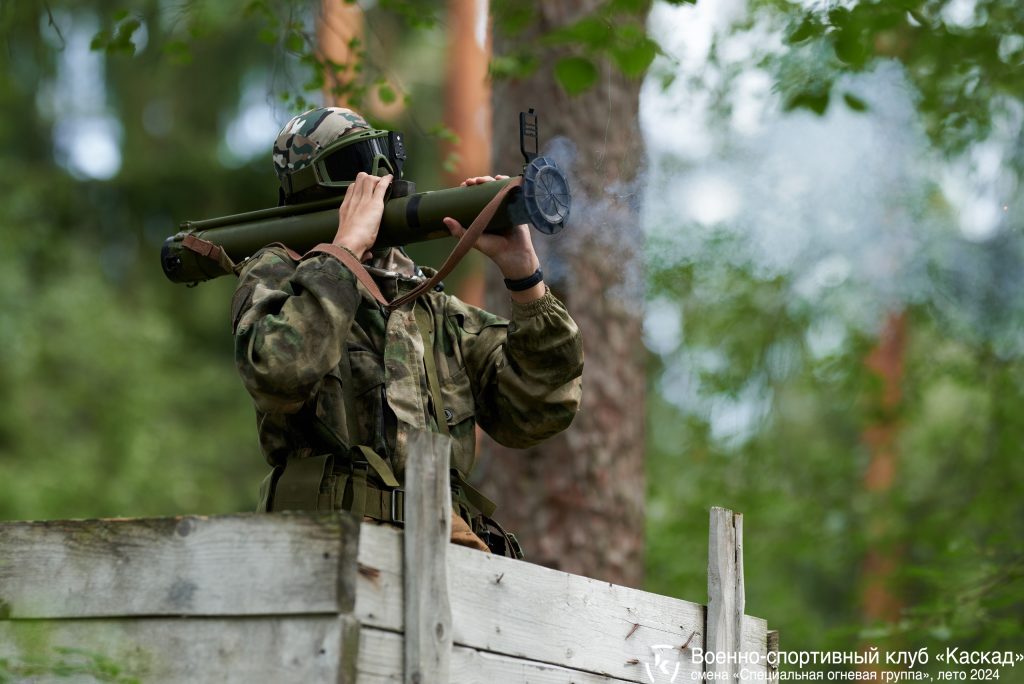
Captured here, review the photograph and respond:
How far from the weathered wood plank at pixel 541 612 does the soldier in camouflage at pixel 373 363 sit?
29 cm

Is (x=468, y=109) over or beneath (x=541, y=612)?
over

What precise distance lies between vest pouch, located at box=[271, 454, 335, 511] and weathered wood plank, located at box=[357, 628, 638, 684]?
60 cm

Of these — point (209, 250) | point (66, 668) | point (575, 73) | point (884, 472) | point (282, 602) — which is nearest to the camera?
point (282, 602)

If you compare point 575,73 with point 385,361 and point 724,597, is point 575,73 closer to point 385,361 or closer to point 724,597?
point 385,361

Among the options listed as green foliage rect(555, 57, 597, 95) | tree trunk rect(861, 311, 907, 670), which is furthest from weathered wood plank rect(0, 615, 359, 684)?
tree trunk rect(861, 311, 907, 670)

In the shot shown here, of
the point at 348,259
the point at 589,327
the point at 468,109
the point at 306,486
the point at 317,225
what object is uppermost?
the point at 468,109

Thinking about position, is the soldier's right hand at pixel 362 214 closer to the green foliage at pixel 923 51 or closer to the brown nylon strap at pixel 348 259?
the brown nylon strap at pixel 348 259

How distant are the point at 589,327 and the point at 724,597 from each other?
9.84ft

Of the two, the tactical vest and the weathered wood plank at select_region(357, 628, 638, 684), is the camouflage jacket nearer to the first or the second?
the tactical vest

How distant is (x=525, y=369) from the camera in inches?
160

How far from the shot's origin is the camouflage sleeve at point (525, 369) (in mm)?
4004

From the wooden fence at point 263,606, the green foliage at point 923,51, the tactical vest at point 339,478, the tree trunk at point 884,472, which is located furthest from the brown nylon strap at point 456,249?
the tree trunk at point 884,472

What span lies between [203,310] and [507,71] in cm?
1171

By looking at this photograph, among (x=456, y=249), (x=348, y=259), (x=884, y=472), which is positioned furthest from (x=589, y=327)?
(x=884, y=472)
